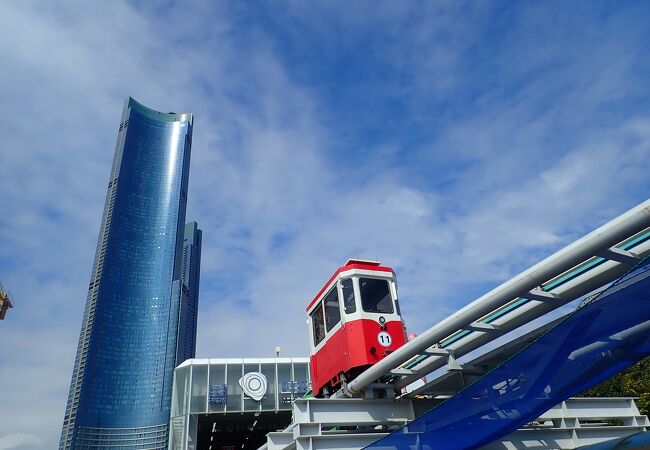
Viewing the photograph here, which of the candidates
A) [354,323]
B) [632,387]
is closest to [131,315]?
[632,387]

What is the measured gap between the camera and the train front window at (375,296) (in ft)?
31.3

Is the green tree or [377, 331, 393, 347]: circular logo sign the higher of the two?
the green tree

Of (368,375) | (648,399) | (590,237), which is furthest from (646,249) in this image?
(648,399)

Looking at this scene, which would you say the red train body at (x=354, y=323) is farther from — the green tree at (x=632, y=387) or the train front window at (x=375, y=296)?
the green tree at (x=632, y=387)

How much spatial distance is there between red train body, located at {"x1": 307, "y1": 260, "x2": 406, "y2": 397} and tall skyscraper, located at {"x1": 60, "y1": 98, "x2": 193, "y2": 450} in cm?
14615

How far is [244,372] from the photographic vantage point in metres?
34.9

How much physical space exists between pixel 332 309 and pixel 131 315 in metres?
153

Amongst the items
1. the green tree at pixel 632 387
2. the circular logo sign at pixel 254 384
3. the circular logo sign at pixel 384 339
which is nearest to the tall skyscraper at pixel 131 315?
the circular logo sign at pixel 254 384

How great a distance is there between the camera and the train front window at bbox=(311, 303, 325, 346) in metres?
10.7

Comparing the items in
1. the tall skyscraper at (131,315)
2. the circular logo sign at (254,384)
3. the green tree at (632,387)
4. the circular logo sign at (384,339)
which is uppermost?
the tall skyscraper at (131,315)

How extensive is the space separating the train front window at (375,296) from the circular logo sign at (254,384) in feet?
91.5

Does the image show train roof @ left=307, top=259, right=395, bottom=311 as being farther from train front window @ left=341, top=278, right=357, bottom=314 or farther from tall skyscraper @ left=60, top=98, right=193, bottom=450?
tall skyscraper @ left=60, top=98, right=193, bottom=450

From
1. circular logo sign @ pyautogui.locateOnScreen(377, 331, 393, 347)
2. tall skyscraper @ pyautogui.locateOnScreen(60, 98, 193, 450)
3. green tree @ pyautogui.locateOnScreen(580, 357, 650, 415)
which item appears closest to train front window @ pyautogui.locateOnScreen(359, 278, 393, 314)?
circular logo sign @ pyautogui.locateOnScreen(377, 331, 393, 347)

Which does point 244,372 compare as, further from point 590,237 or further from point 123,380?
point 123,380
